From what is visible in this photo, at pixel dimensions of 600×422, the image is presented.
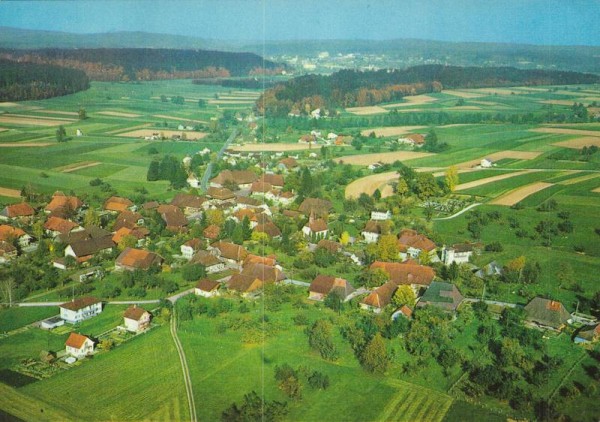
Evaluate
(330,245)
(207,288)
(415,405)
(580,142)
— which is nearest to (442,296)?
(415,405)

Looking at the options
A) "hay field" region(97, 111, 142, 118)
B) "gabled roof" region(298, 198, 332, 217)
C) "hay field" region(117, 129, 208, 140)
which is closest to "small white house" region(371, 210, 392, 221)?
"gabled roof" region(298, 198, 332, 217)

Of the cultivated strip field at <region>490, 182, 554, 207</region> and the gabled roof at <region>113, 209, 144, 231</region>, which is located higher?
the cultivated strip field at <region>490, 182, 554, 207</region>

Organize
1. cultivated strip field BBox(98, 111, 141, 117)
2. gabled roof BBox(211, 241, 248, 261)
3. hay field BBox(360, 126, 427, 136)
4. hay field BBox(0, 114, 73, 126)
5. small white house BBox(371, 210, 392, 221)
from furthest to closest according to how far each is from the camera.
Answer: hay field BBox(360, 126, 427, 136) < cultivated strip field BBox(98, 111, 141, 117) < hay field BBox(0, 114, 73, 126) < small white house BBox(371, 210, 392, 221) < gabled roof BBox(211, 241, 248, 261)

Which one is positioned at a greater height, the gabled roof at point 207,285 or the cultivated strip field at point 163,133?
the cultivated strip field at point 163,133

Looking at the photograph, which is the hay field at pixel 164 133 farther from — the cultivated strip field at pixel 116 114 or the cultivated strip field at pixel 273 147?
the cultivated strip field at pixel 273 147

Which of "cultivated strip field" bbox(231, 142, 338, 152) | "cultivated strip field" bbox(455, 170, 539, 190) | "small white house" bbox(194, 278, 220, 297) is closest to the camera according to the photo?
"small white house" bbox(194, 278, 220, 297)

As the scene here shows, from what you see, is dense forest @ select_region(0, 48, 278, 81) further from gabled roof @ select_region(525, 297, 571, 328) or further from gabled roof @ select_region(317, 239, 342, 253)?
gabled roof @ select_region(525, 297, 571, 328)

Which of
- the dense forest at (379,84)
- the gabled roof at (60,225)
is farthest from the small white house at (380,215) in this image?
the dense forest at (379,84)
